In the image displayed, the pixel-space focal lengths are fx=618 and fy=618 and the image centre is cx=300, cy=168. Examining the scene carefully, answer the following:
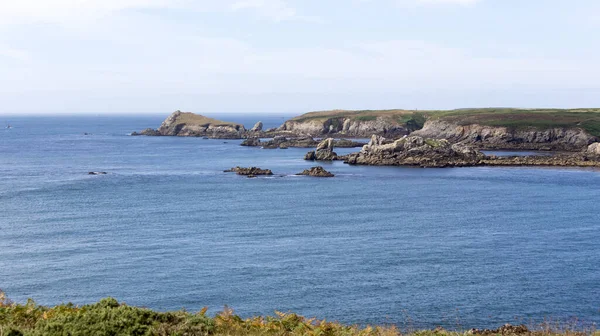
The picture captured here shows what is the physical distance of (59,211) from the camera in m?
67.1

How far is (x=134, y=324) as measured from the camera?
13.2 metres

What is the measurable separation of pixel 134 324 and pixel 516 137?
147 metres

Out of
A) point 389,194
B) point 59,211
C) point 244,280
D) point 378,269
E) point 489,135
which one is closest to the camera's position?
point 244,280

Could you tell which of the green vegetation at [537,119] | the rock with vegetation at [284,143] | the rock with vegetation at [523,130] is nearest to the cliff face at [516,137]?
the rock with vegetation at [523,130]

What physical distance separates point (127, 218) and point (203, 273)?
24.5 m

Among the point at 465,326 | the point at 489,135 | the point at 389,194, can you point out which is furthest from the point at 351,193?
the point at 489,135

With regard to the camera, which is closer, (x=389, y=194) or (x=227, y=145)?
(x=389, y=194)

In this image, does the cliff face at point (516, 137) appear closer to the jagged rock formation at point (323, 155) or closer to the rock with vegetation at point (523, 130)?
the rock with vegetation at point (523, 130)

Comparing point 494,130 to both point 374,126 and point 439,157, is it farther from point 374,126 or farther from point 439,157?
point 374,126

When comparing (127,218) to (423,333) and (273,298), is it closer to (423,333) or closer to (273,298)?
(273,298)

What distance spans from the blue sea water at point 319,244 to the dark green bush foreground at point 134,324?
1733 centimetres

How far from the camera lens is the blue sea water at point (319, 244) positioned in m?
35.0

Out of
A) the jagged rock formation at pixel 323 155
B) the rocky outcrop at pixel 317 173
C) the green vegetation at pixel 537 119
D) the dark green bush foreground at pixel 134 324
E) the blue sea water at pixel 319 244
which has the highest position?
the green vegetation at pixel 537 119

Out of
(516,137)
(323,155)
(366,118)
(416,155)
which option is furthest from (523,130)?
(366,118)
